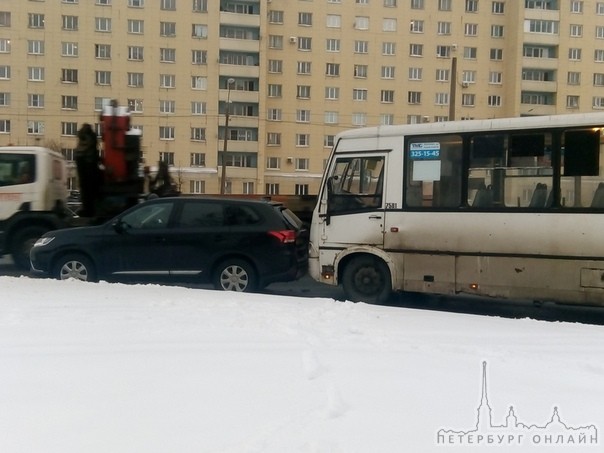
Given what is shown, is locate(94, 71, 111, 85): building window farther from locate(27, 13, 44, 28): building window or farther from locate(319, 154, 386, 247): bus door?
locate(319, 154, 386, 247): bus door

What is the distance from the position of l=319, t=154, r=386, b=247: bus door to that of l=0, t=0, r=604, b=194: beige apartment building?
48639 mm

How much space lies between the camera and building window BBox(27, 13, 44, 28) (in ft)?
184

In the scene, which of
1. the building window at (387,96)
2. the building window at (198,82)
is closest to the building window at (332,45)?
the building window at (387,96)

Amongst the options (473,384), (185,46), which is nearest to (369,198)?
(473,384)

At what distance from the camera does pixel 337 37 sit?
202ft

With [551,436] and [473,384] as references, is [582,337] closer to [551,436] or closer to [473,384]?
[473,384]

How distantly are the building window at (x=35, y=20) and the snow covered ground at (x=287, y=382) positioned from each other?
2256 inches

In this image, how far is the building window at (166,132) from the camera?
58.1m

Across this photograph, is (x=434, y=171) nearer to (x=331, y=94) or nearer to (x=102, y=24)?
(x=331, y=94)

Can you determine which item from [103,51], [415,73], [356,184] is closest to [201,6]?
[103,51]

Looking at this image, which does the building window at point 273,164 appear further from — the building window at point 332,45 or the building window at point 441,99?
the building window at point 441,99

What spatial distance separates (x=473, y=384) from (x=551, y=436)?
861 millimetres

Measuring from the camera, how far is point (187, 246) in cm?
1020

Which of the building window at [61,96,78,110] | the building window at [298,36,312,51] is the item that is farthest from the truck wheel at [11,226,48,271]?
the building window at [298,36,312,51]
